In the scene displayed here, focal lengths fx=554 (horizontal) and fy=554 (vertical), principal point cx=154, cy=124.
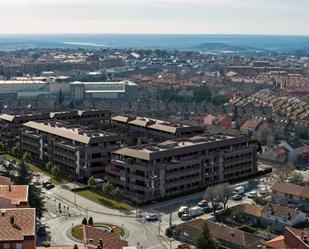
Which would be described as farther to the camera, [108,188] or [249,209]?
[108,188]

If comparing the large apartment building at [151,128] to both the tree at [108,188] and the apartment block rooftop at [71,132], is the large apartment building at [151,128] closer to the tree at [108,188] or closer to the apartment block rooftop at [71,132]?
the apartment block rooftop at [71,132]

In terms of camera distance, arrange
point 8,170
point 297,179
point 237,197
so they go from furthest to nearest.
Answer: point 8,170 → point 297,179 → point 237,197

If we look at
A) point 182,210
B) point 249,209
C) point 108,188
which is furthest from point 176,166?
point 249,209

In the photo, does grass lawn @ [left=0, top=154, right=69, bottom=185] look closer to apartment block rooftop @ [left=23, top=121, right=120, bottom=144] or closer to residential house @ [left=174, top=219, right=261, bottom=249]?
apartment block rooftop @ [left=23, top=121, right=120, bottom=144]

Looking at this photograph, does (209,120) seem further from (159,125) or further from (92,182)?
(92,182)

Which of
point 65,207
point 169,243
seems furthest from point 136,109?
point 169,243

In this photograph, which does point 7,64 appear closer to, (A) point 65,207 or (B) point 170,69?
(B) point 170,69

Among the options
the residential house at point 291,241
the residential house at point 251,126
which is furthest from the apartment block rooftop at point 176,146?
the residential house at point 251,126
